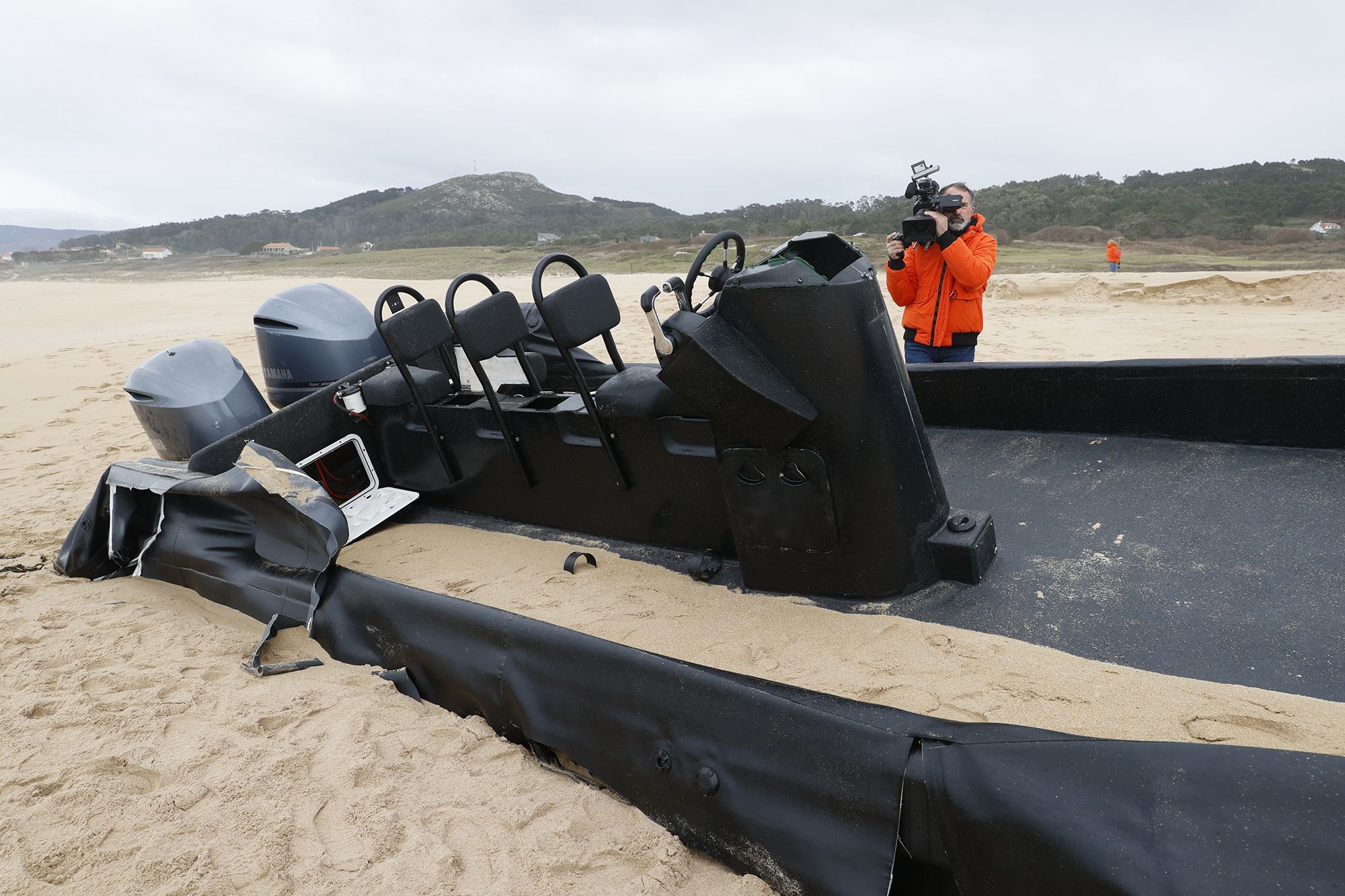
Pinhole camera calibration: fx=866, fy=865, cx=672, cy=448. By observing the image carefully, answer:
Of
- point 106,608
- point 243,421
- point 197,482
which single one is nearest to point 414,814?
point 197,482

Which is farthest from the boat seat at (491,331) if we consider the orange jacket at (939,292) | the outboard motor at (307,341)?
the orange jacket at (939,292)

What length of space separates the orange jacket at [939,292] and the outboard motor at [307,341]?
2.70 metres

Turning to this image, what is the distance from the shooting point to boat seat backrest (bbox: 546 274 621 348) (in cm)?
279

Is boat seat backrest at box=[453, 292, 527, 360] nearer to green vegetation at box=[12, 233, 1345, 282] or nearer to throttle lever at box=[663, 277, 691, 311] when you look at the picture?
throttle lever at box=[663, 277, 691, 311]

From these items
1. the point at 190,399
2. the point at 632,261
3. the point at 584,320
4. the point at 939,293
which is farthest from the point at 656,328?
the point at 632,261

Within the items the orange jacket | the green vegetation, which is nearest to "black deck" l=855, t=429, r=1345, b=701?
the orange jacket

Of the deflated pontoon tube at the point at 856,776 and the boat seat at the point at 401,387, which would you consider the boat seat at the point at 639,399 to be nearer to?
the deflated pontoon tube at the point at 856,776

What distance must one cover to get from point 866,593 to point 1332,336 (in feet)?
32.0

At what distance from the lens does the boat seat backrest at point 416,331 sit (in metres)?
3.20

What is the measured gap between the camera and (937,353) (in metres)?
4.49

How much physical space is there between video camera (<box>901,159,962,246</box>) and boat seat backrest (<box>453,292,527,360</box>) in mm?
1829

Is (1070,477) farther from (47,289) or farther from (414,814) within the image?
(47,289)

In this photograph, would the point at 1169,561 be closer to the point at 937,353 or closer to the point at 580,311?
the point at 580,311

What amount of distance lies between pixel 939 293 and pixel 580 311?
2307mm
